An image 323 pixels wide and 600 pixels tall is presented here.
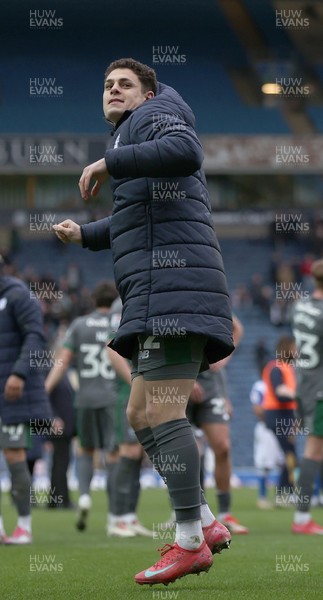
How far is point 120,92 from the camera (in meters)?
5.38

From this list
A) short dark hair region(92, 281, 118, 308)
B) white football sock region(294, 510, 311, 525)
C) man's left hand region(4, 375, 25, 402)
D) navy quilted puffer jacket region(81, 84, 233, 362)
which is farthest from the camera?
short dark hair region(92, 281, 118, 308)

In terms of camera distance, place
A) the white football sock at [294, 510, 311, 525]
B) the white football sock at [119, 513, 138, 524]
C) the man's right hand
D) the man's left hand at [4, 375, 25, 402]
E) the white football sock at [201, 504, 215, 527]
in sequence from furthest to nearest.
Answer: the white football sock at [119, 513, 138, 524] → the white football sock at [294, 510, 311, 525] → the man's left hand at [4, 375, 25, 402] → the man's right hand → the white football sock at [201, 504, 215, 527]

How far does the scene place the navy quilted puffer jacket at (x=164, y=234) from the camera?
500 centimetres

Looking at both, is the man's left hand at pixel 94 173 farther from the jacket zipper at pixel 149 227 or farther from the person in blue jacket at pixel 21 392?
the person in blue jacket at pixel 21 392

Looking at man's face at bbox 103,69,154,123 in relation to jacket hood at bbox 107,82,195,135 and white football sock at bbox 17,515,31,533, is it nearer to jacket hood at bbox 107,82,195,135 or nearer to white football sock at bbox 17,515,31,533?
jacket hood at bbox 107,82,195,135

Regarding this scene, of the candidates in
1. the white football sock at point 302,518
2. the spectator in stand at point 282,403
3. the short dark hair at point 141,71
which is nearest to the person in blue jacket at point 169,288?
the short dark hair at point 141,71

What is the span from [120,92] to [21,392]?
11.3 feet

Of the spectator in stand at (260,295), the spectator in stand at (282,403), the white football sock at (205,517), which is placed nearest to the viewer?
the white football sock at (205,517)

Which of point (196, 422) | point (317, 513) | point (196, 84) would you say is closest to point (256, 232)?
point (196, 84)

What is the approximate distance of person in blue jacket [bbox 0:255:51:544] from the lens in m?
8.43

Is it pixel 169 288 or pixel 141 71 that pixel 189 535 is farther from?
pixel 141 71

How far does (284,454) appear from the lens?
15562 millimetres

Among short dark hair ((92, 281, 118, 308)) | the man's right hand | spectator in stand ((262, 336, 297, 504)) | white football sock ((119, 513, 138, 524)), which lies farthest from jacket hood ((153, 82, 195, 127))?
spectator in stand ((262, 336, 297, 504))

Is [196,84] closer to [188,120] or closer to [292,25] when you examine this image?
[292,25]
